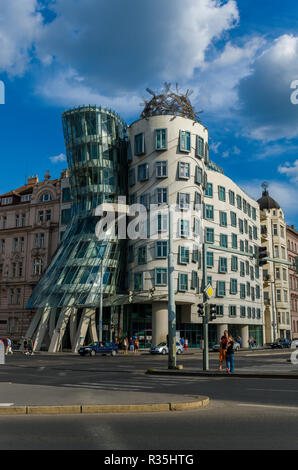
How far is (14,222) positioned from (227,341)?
182ft

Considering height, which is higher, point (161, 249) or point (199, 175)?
point (199, 175)

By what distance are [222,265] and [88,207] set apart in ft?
61.4

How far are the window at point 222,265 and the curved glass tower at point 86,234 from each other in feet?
42.8

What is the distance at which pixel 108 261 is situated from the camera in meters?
52.7

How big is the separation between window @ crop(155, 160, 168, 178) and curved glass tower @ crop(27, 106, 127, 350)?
22.9 ft

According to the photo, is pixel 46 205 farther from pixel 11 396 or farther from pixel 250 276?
pixel 11 396

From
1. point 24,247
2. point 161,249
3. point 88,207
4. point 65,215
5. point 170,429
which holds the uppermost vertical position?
point 65,215

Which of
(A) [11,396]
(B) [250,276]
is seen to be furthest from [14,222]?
(A) [11,396]

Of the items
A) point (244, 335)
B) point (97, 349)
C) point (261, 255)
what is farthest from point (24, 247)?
point (261, 255)

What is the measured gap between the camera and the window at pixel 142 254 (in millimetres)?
51781

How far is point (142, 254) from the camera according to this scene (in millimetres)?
52188

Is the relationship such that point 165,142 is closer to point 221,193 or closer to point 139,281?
point 221,193

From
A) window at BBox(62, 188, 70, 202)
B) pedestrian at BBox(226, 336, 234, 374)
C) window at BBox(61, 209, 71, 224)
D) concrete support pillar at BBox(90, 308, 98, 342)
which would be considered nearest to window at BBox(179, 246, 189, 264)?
concrete support pillar at BBox(90, 308, 98, 342)

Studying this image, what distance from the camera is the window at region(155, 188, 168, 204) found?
52.2 metres
